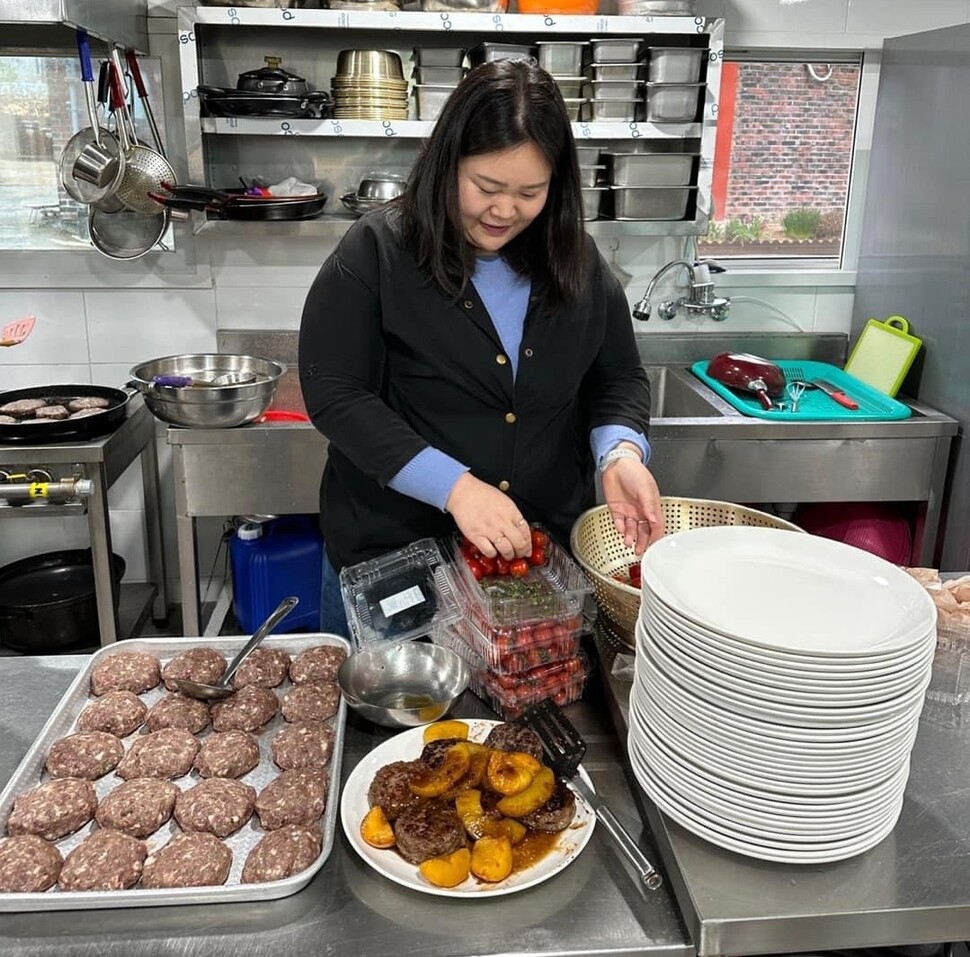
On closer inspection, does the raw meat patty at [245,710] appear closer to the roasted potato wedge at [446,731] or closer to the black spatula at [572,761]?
the roasted potato wedge at [446,731]

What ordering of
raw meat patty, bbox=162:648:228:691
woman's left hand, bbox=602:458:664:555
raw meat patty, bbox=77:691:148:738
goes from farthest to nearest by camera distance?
woman's left hand, bbox=602:458:664:555, raw meat patty, bbox=162:648:228:691, raw meat patty, bbox=77:691:148:738

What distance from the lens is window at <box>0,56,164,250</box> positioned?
9.71 feet

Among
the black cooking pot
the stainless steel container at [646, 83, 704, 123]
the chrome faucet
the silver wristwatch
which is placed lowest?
the black cooking pot

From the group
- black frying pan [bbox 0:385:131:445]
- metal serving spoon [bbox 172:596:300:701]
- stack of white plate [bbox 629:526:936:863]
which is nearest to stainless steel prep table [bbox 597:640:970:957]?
stack of white plate [bbox 629:526:936:863]

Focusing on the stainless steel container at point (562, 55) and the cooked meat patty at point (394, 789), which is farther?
the stainless steel container at point (562, 55)

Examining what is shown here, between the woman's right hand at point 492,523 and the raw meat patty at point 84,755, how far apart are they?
537mm

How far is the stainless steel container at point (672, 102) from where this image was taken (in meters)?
2.80

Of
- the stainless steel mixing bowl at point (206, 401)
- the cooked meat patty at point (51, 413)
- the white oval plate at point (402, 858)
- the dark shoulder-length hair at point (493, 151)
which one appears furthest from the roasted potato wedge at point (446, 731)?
the cooked meat patty at point (51, 413)

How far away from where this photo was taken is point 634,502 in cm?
151

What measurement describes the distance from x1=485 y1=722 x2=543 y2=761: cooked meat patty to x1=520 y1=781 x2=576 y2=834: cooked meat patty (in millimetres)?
63

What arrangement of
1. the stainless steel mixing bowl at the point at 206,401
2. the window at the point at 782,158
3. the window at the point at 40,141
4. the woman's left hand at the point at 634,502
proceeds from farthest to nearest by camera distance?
the window at the point at 782,158
the window at the point at 40,141
the stainless steel mixing bowl at the point at 206,401
the woman's left hand at the point at 634,502

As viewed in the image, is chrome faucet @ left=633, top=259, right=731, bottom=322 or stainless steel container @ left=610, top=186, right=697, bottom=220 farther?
chrome faucet @ left=633, top=259, right=731, bottom=322

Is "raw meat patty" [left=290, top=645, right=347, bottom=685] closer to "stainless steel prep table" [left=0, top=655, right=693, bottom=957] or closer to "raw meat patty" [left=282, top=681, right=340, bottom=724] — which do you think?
"raw meat patty" [left=282, top=681, right=340, bottom=724]

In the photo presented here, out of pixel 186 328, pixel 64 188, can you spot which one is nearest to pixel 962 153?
pixel 186 328
